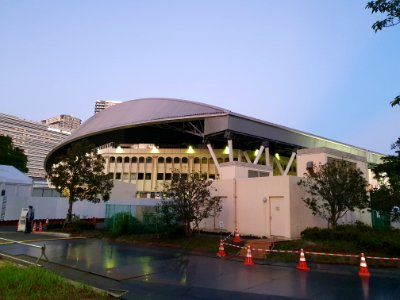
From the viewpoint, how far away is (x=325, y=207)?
747 inches

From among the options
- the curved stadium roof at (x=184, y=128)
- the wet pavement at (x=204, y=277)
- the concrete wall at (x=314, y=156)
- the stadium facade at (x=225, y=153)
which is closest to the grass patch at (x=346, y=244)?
the wet pavement at (x=204, y=277)

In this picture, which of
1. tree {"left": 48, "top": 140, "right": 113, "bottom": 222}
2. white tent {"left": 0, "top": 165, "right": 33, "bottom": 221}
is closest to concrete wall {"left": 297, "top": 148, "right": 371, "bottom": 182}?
tree {"left": 48, "top": 140, "right": 113, "bottom": 222}

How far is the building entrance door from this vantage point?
19.3 metres

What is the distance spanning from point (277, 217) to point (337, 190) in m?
3.73

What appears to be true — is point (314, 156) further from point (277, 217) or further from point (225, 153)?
point (225, 153)

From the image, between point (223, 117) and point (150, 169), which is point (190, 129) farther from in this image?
point (150, 169)

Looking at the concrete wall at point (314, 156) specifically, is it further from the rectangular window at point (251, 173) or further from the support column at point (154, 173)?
the support column at point (154, 173)

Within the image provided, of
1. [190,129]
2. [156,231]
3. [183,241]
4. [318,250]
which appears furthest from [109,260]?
[190,129]

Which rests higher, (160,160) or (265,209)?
(160,160)

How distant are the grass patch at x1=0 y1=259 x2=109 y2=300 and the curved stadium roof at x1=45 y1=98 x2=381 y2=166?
1258 inches

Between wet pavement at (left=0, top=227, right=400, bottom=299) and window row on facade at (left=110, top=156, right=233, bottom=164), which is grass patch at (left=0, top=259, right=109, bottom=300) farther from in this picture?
window row on facade at (left=110, top=156, right=233, bottom=164)

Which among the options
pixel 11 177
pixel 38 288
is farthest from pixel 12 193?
pixel 38 288

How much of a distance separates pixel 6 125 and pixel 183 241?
181878 millimetres

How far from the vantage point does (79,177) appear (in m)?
26.3
